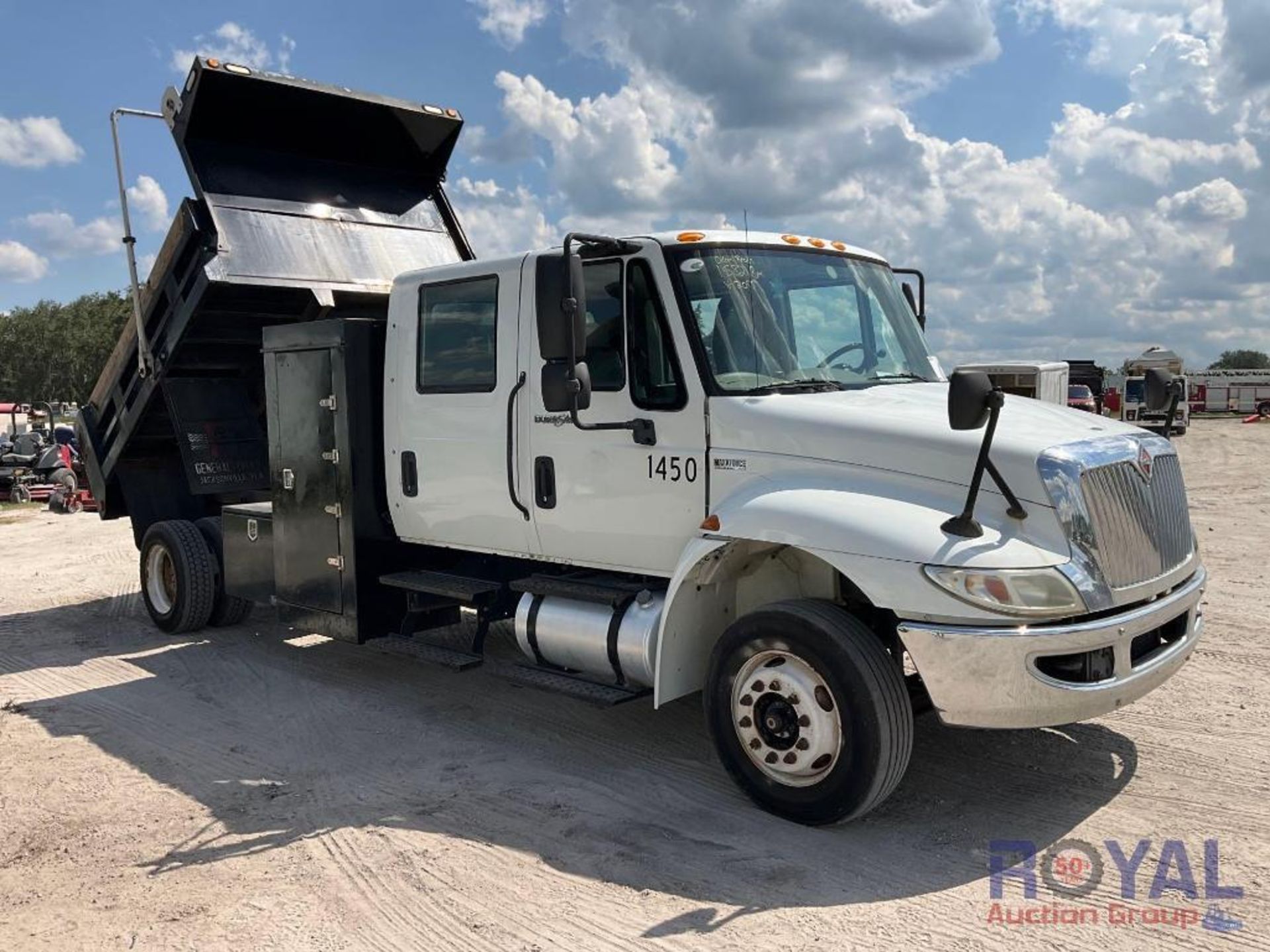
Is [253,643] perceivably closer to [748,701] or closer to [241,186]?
[241,186]

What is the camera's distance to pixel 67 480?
20.7 meters

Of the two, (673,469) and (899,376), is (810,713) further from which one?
(899,376)

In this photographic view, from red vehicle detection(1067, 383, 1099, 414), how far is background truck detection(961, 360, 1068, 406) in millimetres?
10863

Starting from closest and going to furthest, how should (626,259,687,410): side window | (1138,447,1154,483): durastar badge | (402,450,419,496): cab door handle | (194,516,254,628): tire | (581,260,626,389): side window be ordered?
(1138,447,1154,483): durastar badge
(626,259,687,410): side window
(581,260,626,389): side window
(402,450,419,496): cab door handle
(194,516,254,628): tire

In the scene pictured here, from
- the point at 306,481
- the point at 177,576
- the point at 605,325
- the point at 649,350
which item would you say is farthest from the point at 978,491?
the point at 177,576

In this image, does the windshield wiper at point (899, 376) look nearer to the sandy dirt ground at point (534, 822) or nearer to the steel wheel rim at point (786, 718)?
the steel wheel rim at point (786, 718)

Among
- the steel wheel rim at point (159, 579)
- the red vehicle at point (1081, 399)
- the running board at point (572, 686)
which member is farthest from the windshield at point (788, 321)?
the red vehicle at point (1081, 399)

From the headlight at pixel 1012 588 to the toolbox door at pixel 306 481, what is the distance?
12.9 feet

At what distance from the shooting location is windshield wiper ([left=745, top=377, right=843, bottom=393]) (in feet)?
16.3

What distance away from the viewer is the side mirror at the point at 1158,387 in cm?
526

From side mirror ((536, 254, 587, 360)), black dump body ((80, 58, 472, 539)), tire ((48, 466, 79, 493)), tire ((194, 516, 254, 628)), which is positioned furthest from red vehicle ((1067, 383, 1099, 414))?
side mirror ((536, 254, 587, 360))

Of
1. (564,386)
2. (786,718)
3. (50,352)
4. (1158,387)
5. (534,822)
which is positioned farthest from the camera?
(50,352)

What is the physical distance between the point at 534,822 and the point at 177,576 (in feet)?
16.3

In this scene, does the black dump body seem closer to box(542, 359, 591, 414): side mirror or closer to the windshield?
box(542, 359, 591, 414): side mirror
